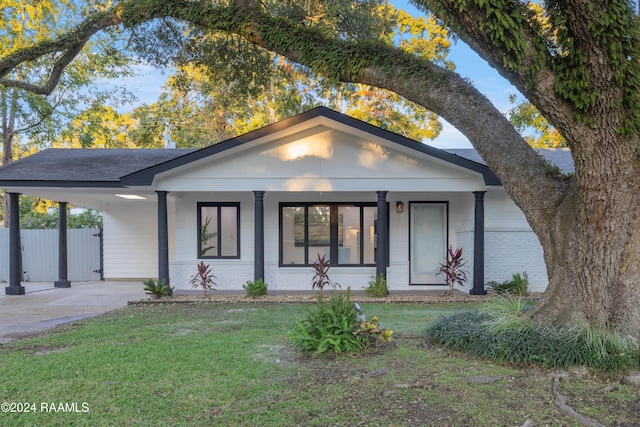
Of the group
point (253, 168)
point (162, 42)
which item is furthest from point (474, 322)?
point (162, 42)

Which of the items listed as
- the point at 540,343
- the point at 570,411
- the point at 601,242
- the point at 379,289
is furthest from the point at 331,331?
the point at 379,289

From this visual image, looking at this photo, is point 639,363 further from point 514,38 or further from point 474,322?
point 514,38

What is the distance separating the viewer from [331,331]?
481cm

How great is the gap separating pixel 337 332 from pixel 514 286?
650 centimetres

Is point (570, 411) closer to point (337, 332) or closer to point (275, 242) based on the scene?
point (337, 332)

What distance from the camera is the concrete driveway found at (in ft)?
23.8

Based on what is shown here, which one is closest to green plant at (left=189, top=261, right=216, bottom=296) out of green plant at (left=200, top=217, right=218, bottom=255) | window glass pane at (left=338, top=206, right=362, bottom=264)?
green plant at (left=200, top=217, right=218, bottom=255)

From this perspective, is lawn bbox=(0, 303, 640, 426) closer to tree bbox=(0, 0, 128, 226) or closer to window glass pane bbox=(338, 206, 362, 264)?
window glass pane bbox=(338, 206, 362, 264)

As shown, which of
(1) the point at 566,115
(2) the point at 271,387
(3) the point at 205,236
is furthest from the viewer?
(3) the point at 205,236

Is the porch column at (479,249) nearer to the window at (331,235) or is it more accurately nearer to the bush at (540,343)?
the window at (331,235)

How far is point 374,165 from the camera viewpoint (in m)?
9.82

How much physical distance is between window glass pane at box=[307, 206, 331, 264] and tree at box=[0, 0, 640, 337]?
5905 millimetres

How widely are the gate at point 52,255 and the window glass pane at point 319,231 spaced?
7590 mm

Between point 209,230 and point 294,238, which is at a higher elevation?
point 209,230
